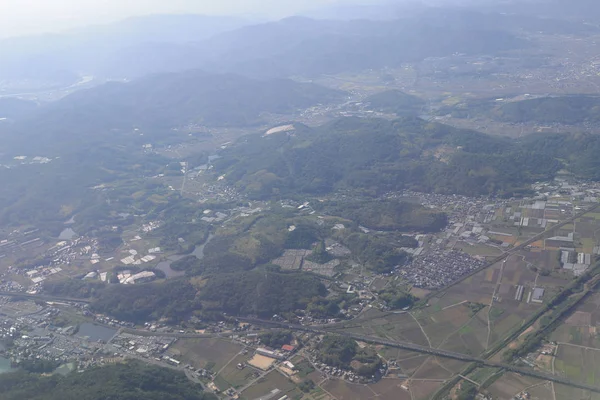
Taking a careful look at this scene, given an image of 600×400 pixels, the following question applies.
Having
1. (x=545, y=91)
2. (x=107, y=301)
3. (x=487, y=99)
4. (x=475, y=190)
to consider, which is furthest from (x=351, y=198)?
(x=545, y=91)

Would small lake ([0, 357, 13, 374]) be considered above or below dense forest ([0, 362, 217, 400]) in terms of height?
below

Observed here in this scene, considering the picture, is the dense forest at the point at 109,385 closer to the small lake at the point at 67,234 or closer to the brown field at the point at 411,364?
the brown field at the point at 411,364

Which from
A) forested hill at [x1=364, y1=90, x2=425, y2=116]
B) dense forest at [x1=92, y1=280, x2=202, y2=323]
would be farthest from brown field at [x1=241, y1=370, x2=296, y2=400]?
forested hill at [x1=364, y1=90, x2=425, y2=116]

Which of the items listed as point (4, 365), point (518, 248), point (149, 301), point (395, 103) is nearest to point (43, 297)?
point (4, 365)

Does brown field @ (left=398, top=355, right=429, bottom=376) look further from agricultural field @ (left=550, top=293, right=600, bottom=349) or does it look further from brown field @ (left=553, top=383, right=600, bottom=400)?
agricultural field @ (left=550, top=293, right=600, bottom=349)

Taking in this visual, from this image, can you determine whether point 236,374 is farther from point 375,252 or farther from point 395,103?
point 395,103

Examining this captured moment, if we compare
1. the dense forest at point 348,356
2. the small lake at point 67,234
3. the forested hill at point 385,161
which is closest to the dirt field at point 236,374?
the dense forest at point 348,356

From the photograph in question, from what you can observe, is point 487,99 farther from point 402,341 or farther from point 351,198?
point 402,341
